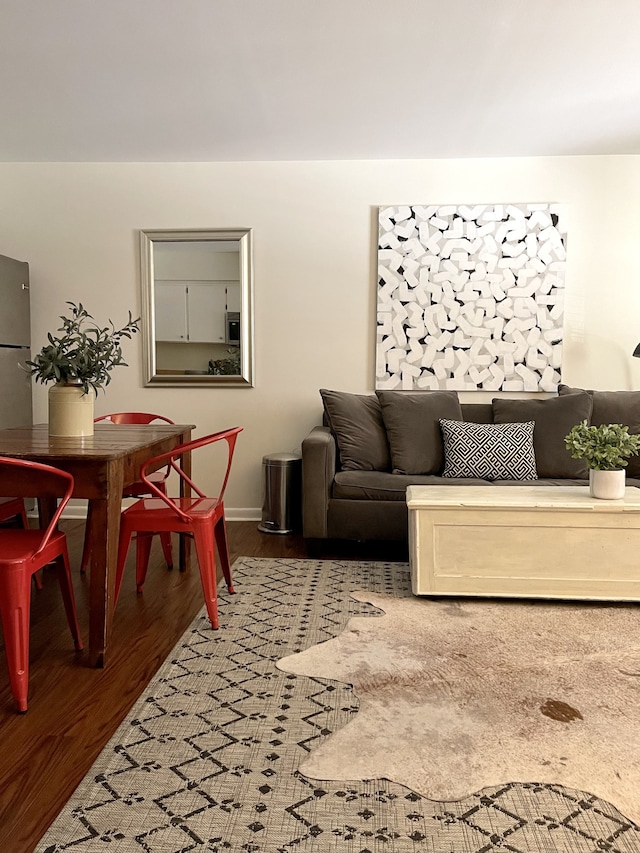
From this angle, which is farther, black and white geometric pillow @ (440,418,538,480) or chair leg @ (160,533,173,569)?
black and white geometric pillow @ (440,418,538,480)

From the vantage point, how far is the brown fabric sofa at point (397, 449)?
3969 millimetres

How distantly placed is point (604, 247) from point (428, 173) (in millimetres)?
1338

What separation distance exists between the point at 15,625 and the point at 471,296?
12.3 feet

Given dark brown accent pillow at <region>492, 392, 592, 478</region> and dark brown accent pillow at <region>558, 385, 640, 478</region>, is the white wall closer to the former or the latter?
dark brown accent pillow at <region>558, 385, 640, 478</region>

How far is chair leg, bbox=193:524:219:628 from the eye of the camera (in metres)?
2.82

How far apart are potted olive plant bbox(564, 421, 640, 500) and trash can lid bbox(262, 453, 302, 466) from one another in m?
1.96

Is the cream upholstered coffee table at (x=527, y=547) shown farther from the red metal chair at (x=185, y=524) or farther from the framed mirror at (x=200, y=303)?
the framed mirror at (x=200, y=303)

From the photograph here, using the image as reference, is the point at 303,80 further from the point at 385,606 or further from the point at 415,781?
the point at 415,781

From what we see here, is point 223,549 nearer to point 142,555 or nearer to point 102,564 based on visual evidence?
point 142,555

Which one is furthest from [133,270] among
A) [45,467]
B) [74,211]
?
Result: [45,467]

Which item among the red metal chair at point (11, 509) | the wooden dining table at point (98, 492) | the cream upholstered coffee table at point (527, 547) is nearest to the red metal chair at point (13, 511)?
the red metal chair at point (11, 509)

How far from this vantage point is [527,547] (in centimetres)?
319

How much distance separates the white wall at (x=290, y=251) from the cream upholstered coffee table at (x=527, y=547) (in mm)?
1984

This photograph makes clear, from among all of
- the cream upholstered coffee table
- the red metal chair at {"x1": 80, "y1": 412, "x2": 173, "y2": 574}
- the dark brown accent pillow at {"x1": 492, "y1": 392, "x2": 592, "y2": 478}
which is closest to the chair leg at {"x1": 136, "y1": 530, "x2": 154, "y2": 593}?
the red metal chair at {"x1": 80, "y1": 412, "x2": 173, "y2": 574}
